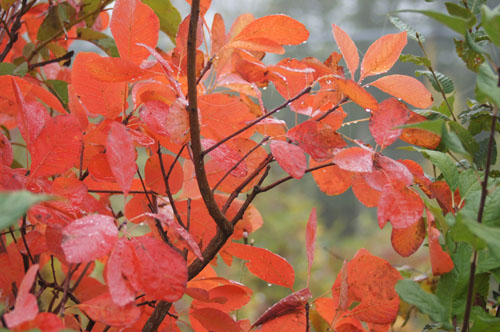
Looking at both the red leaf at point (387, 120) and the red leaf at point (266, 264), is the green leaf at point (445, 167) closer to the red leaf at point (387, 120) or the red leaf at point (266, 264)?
the red leaf at point (387, 120)

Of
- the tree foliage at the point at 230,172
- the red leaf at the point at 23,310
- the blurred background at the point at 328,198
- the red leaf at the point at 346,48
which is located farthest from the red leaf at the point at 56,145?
the blurred background at the point at 328,198

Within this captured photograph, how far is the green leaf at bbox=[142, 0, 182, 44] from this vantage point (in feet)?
1.55

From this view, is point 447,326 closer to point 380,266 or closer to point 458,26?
point 380,266

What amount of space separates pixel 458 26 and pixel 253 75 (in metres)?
0.18

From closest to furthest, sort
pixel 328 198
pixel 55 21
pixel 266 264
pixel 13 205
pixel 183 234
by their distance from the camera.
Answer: pixel 13 205 → pixel 183 234 → pixel 266 264 → pixel 55 21 → pixel 328 198

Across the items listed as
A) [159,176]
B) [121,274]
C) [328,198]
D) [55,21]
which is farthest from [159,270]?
[328,198]

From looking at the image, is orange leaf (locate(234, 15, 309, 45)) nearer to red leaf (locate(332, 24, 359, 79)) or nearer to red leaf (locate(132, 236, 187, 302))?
red leaf (locate(332, 24, 359, 79))

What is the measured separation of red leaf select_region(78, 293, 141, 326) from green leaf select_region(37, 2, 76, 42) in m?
0.30

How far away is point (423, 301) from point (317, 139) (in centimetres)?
13

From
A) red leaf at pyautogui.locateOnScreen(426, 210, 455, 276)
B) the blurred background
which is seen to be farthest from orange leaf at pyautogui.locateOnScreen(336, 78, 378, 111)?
the blurred background

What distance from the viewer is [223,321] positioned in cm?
36

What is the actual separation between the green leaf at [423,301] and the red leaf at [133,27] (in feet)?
0.80

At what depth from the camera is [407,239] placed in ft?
1.13

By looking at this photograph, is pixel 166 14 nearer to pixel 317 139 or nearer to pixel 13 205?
pixel 317 139
